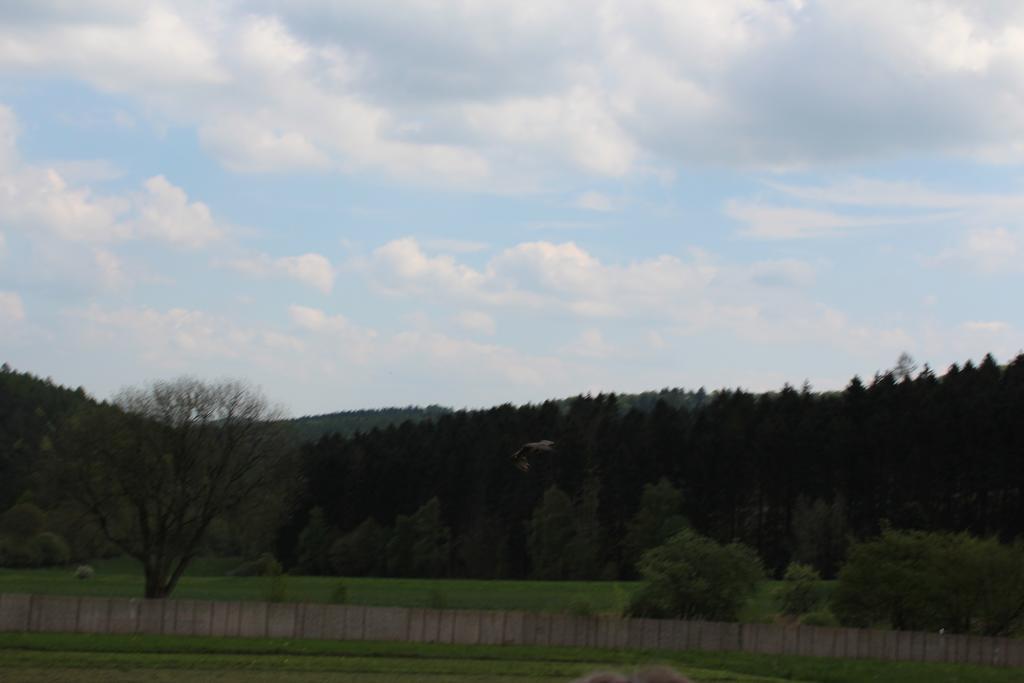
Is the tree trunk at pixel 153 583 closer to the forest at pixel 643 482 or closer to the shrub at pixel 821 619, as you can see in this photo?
the forest at pixel 643 482

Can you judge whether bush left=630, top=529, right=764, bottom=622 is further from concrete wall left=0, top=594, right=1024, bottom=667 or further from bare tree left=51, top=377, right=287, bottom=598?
bare tree left=51, top=377, right=287, bottom=598

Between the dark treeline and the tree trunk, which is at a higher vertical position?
the dark treeline

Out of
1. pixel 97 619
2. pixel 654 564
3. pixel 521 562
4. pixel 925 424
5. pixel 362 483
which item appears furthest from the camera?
pixel 362 483

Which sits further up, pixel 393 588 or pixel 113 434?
pixel 113 434

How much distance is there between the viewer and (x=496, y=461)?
422 ft

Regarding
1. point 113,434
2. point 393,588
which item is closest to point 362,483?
point 393,588

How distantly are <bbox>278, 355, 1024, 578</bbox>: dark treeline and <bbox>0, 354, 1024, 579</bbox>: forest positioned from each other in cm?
16

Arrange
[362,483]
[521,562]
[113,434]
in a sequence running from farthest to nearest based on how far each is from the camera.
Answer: [362,483] → [521,562] → [113,434]

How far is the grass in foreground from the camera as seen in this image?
129ft

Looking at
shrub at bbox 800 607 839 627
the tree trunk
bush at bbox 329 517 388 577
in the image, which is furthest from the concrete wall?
bush at bbox 329 517 388 577

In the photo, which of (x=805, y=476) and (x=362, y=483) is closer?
(x=805, y=476)

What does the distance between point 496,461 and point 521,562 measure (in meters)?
9.87

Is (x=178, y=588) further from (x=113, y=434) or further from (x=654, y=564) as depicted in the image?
(x=654, y=564)

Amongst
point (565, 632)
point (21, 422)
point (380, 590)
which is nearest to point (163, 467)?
point (565, 632)
